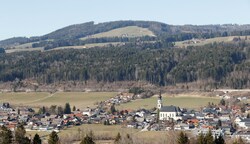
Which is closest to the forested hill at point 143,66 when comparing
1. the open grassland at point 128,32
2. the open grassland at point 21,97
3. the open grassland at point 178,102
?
the open grassland at point 178,102

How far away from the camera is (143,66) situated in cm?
9475

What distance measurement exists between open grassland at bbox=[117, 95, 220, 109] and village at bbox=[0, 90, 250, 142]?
223cm

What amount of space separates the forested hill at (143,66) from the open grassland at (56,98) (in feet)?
40.9

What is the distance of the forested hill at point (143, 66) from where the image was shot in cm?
8659

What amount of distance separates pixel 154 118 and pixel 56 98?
2291 centimetres

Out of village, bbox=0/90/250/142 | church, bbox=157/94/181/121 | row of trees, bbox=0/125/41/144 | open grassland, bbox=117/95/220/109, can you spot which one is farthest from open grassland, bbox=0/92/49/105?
row of trees, bbox=0/125/41/144

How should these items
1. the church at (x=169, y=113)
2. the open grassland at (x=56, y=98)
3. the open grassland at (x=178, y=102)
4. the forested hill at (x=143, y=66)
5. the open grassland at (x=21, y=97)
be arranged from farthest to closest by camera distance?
the forested hill at (x=143, y=66) → the open grassland at (x=21, y=97) → the open grassland at (x=56, y=98) → the open grassland at (x=178, y=102) → the church at (x=169, y=113)

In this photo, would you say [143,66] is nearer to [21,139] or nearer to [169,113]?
[169,113]

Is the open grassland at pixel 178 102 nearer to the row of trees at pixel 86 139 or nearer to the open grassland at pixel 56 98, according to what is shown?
the open grassland at pixel 56 98

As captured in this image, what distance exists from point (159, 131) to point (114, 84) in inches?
1634

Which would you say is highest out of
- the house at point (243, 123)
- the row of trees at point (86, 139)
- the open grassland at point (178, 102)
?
the row of trees at point (86, 139)

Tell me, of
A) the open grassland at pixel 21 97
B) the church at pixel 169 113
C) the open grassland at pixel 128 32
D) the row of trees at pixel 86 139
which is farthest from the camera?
the open grassland at pixel 128 32

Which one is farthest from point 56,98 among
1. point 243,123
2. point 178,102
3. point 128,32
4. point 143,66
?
point 128,32

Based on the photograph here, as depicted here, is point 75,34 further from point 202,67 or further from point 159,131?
point 159,131
